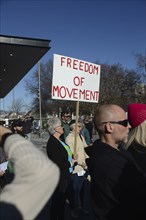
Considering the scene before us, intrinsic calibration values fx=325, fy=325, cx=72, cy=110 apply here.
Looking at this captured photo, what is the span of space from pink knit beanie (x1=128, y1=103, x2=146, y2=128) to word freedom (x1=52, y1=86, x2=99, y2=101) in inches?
97.6

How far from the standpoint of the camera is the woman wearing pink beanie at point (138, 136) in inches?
108

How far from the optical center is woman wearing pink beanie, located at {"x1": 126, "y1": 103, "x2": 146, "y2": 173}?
2744 mm

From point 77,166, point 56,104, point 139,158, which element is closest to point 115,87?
point 56,104

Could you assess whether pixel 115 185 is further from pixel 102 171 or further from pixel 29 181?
pixel 29 181

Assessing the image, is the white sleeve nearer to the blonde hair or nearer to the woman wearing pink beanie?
the woman wearing pink beanie

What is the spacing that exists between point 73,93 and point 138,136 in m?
2.97

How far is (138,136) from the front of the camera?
9.20ft

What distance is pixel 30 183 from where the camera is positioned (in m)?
1.26

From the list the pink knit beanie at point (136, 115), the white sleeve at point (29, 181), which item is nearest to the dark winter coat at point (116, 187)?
the pink knit beanie at point (136, 115)

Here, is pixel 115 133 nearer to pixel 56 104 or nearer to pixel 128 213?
pixel 128 213

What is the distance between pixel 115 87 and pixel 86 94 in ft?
149

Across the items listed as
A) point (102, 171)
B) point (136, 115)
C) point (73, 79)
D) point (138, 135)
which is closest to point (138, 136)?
point (138, 135)

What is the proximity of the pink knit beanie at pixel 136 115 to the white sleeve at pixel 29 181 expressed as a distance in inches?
67.9

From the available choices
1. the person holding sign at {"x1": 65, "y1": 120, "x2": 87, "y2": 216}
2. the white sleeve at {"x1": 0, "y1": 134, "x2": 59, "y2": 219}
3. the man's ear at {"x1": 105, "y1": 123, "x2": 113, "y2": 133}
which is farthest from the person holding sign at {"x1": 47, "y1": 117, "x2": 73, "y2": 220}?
the white sleeve at {"x1": 0, "y1": 134, "x2": 59, "y2": 219}
